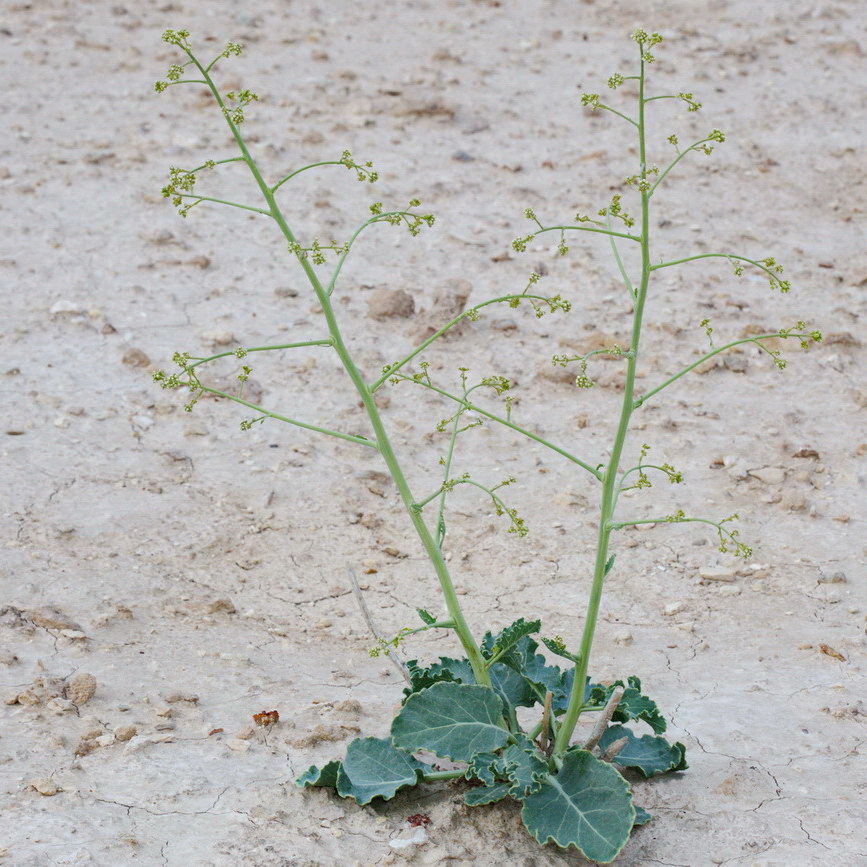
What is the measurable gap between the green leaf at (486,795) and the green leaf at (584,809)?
0.08m

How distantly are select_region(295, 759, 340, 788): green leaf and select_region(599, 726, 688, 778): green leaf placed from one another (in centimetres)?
67

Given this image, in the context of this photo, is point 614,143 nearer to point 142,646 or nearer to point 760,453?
point 760,453

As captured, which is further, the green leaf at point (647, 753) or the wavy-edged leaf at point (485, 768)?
the green leaf at point (647, 753)

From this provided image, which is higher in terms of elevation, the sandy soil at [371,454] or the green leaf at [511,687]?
the green leaf at [511,687]

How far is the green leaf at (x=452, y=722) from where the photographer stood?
2.53 meters

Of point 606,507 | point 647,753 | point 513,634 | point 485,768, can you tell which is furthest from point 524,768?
point 606,507

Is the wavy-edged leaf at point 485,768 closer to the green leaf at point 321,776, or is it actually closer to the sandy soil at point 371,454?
the sandy soil at point 371,454

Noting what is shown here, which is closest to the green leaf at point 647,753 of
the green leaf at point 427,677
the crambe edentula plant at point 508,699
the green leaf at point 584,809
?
the crambe edentula plant at point 508,699

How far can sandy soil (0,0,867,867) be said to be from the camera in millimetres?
2744

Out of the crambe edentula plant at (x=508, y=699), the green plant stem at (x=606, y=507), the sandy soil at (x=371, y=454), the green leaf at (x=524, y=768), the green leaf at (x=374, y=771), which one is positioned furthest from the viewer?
the sandy soil at (x=371, y=454)

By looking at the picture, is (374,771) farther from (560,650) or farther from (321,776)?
(560,650)

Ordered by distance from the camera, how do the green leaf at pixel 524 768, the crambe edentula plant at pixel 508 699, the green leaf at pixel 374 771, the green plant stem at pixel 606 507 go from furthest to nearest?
the green leaf at pixel 374 771
the green leaf at pixel 524 768
the crambe edentula plant at pixel 508 699
the green plant stem at pixel 606 507

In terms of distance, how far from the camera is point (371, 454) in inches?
180

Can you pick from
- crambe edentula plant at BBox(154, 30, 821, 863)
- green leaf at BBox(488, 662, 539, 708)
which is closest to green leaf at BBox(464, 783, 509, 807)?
crambe edentula plant at BBox(154, 30, 821, 863)
